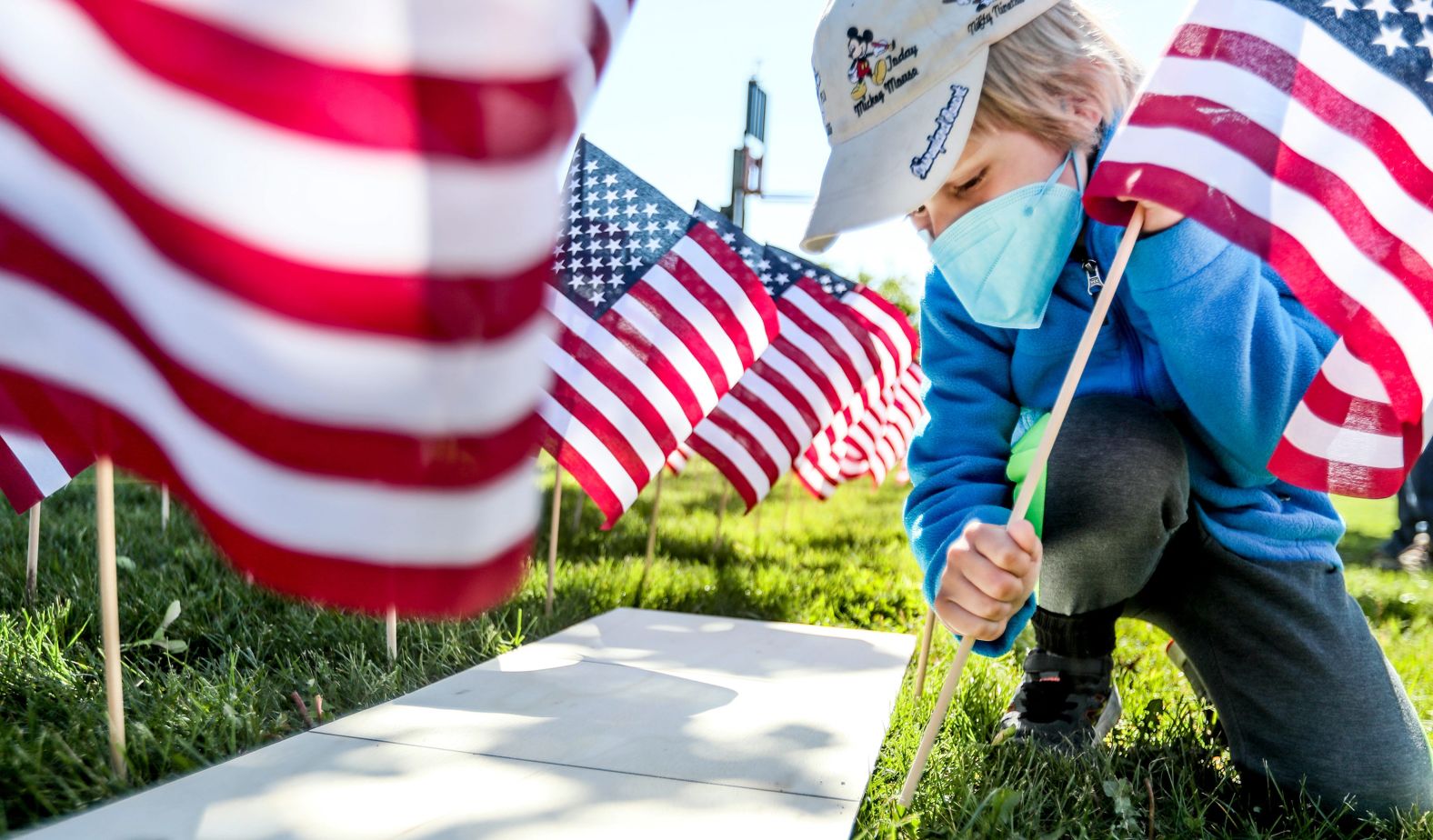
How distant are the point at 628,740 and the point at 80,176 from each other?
4.75 ft

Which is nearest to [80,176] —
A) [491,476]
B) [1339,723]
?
[491,476]

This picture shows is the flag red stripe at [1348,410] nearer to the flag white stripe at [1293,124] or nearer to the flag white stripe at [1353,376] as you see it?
the flag white stripe at [1353,376]

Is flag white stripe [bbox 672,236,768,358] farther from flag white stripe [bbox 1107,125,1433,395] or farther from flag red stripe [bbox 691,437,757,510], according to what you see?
flag white stripe [bbox 1107,125,1433,395]

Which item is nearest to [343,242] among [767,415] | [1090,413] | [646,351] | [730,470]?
[1090,413]

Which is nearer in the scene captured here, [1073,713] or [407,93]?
[407,93]

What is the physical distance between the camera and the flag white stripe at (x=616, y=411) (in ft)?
11.1

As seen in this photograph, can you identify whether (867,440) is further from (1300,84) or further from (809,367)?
(1300,84)

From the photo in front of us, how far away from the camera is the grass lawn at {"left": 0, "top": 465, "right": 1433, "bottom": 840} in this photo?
185 cm

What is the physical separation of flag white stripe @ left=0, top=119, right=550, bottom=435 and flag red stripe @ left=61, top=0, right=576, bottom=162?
162 millimetres

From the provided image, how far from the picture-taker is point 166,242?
3.39 ft

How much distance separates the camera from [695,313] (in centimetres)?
361

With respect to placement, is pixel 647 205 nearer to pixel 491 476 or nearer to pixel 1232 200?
pixel 1232 200

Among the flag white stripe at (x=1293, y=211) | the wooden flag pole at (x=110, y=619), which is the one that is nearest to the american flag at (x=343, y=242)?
the wooden flag pole at (x=110, y=619)

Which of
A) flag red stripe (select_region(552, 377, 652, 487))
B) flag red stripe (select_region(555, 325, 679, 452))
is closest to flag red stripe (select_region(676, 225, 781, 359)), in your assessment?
flag red stripe (select_region(555, 325, 679, 452))
